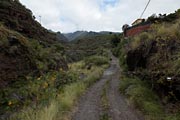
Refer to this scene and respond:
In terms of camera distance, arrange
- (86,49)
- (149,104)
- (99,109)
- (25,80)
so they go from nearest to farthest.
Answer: (149,104), (99,109), (25,80), (86,49)

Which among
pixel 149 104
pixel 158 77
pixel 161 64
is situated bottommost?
pixel 149 104

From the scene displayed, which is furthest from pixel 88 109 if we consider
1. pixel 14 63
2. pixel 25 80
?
pixel 14 63

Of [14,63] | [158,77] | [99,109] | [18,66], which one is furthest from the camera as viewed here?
[18,66]

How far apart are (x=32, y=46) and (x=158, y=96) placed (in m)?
8.06

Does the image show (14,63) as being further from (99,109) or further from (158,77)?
(158,77)

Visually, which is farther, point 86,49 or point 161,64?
point 86,49

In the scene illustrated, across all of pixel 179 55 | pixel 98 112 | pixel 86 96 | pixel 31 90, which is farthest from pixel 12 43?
pixel 179 55

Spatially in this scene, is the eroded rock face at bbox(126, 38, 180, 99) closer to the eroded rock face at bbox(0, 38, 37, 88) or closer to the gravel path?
the gravel path

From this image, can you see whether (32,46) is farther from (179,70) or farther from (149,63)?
(179,70)

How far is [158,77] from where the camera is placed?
1243 cm

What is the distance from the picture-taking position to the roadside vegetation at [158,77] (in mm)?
10188

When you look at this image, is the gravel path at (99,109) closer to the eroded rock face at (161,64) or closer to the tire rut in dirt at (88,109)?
the tire rut in dirt at (88,109)

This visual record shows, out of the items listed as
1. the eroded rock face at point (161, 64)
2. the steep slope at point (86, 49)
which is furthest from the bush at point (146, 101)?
the steep slope at point (86, 49)

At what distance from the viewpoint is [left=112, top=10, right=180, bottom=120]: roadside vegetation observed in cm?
1019
